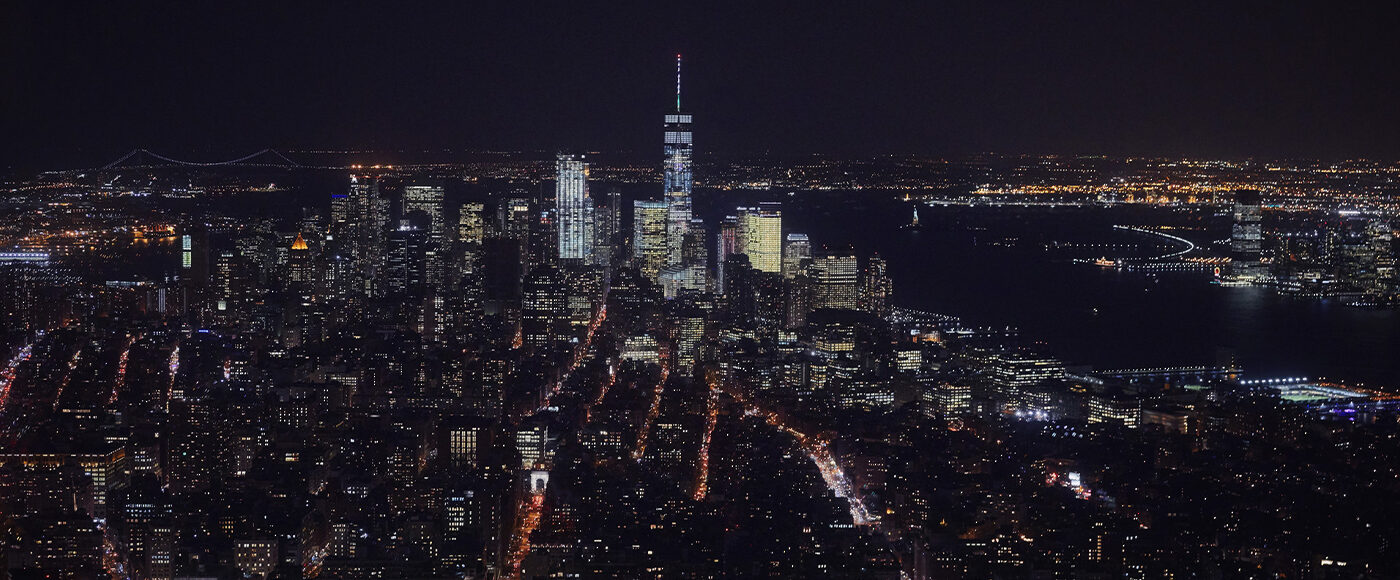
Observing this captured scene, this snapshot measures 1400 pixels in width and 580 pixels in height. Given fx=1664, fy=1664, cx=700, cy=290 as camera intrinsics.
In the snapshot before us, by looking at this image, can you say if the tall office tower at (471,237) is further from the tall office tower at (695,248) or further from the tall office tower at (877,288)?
the tall office tower at (877,288)

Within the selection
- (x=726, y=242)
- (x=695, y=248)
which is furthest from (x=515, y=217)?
(x=726, y=242)

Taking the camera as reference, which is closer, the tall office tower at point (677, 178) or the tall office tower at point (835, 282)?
the tall office tower at point (677, 178)

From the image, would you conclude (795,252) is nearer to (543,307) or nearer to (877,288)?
(877,288)

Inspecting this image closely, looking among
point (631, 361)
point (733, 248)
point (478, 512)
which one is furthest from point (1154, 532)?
point (733, 248)

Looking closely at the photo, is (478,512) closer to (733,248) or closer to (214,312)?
(214,312)

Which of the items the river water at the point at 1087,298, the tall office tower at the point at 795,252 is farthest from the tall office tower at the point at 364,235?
the tall office tower at the point at 795,252

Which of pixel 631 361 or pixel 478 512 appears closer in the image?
pixel 478 512

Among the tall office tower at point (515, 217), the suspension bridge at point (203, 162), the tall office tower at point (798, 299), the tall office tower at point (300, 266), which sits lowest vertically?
the tall office tower at point (798, 299)

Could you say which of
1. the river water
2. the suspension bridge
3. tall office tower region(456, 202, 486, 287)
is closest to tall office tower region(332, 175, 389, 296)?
tall office tower region(456, 202, 486, 287)
